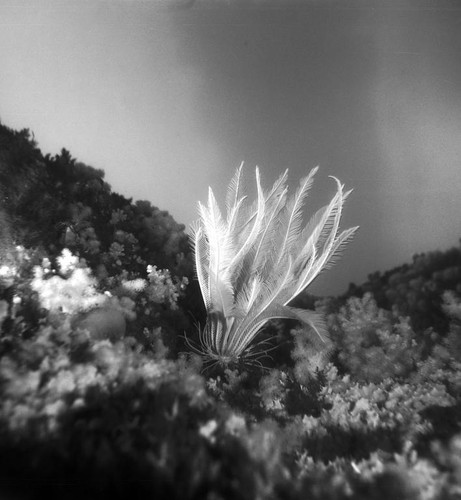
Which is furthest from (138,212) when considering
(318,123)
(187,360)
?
(318,123)

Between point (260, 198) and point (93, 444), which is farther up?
point (260, 198)

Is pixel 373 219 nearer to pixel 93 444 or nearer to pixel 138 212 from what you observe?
pixel 138 212

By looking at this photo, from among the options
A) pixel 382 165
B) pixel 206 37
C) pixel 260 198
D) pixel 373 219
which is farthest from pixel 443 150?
pixel 206 37

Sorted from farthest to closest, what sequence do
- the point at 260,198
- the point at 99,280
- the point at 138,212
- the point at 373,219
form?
the point at 373,219 → the point at 138,212 → the point at 260,198 → the point at 99,280

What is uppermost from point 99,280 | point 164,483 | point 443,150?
point 443,150

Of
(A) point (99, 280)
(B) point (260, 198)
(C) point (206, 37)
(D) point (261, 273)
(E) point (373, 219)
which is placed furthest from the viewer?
(E) point (373, 219)

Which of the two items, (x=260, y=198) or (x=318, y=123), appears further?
(x=318, y=123)
